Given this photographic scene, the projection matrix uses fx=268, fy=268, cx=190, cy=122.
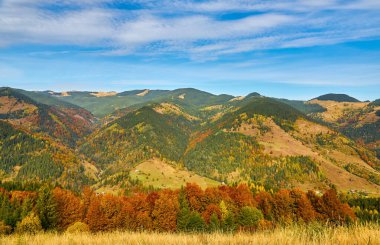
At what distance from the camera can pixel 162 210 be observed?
114 metres

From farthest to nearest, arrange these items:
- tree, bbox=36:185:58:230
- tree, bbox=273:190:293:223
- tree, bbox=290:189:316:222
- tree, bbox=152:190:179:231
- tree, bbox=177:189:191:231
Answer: tree, bbox=273:190:293:223
tree, bbox=290:189:316:222
tree, bbox=152:190:179:231
tree, bbox=177:189:191:231
tree, bbox=36:185:58:230

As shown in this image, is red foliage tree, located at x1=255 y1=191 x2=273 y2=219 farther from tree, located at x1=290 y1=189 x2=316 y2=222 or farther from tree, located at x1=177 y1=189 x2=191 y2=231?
tree, located at x1=177 y1=189 x2=191 y2=231

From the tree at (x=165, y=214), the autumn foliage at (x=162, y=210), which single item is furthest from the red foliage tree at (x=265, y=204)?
the tree at (x=165, y=214)

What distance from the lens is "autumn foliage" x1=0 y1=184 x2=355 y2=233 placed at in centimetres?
9738

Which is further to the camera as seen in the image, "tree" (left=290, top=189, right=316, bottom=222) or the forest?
"tree" (left=290, top=189, right=316, bottom=222)

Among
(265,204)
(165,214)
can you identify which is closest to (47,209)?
(165,214)

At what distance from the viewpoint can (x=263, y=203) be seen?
14388 cm

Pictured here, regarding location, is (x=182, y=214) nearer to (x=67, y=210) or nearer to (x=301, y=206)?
(x=67, y=210)

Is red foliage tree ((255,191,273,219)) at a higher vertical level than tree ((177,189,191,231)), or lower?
lower

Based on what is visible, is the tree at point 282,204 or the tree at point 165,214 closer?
the tree at point 165,214

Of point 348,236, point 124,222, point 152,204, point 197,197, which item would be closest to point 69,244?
point 348,236

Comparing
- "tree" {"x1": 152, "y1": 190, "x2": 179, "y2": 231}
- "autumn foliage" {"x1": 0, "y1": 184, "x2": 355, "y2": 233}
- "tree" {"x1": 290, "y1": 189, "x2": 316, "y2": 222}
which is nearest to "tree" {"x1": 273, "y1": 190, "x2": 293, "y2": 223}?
"autumn foliage" {"x1": 0, "y1": 184, "x2": 355, "y2": 233}

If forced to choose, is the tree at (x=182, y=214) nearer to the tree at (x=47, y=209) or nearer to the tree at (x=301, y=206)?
the tree at (x=47, y=209)

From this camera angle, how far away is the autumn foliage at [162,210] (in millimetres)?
97375
